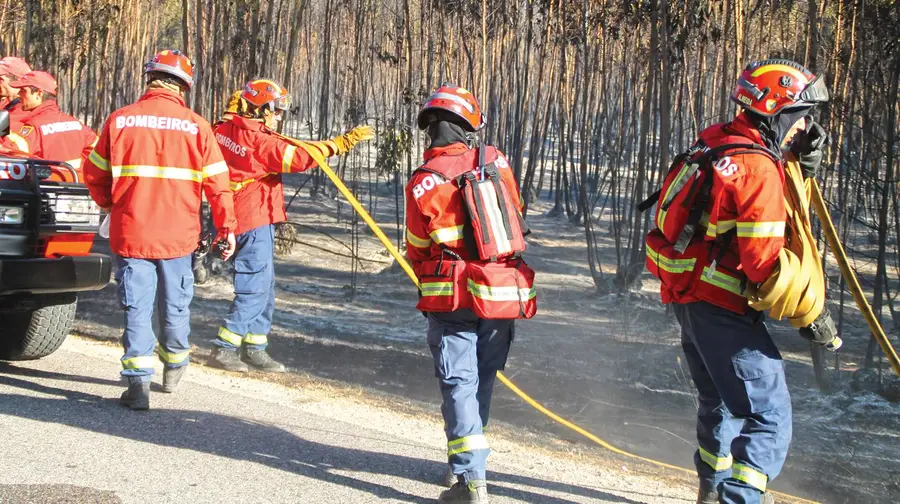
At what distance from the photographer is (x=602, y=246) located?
1406 cm

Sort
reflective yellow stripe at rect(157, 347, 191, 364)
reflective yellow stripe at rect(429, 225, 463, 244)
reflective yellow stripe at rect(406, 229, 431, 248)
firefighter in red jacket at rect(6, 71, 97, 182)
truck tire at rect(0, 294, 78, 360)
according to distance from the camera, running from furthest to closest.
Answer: firefighter in red jacket at rect(6, 71, 97, 182) → truck tire at rect(0, 294, 78, 360) → reflective yellow stripe at rect(157, 347, 191, 364) → reflective yellow stripe at rect(406, 229, 431, 248) → reflective yellow stripe at rect(429, 225, 463, 244)

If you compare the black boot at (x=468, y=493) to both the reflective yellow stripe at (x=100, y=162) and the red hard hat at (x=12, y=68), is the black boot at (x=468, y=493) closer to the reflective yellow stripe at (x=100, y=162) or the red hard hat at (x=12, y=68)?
the reflective yellow stripe at (x=100, y=162)

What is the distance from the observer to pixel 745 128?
11.0 feet

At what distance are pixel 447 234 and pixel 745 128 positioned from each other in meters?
1.24

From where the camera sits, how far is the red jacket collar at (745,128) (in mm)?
3318

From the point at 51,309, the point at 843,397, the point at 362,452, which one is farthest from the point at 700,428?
the point at 51,309

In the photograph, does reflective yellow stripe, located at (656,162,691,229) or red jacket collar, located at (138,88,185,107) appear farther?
red jacket collar, located at (138,88,185,107)

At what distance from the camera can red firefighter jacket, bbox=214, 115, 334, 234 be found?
5.91 metres

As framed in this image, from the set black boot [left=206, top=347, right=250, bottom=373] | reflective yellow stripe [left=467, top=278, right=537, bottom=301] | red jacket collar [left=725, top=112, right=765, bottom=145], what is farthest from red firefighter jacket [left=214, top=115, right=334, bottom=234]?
red jacket collar [left=725, top=112, right=765, bottom=145]

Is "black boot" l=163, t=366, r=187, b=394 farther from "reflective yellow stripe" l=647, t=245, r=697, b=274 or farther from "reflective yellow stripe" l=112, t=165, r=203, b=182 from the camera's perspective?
"reflective yellow stripe" l=647, t=245, r=697, b=274

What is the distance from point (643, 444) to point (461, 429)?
2506 mm

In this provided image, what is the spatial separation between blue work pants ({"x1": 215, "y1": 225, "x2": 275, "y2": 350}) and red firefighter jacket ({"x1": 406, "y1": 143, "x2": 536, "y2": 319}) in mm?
2627

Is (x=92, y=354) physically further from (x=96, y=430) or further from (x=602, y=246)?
(x=602, y=246)

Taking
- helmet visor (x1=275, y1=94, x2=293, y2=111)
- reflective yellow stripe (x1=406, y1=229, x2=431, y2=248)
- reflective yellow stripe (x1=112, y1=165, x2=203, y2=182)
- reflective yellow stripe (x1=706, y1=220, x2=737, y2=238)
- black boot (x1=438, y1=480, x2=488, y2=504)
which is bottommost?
black boot (x1=438, y1=480, x2=488, y2=504)
